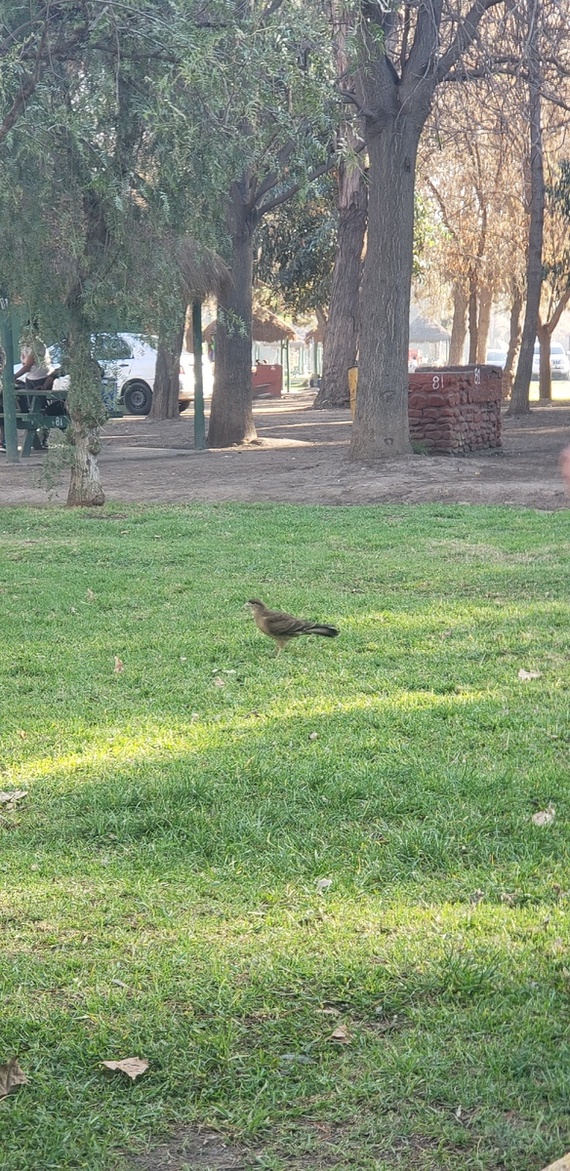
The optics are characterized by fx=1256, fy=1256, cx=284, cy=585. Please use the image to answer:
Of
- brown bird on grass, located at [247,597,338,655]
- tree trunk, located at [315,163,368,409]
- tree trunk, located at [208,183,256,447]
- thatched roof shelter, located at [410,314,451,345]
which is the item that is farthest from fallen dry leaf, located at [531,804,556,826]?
thatched roof shelter, located at [410,314,451,345]

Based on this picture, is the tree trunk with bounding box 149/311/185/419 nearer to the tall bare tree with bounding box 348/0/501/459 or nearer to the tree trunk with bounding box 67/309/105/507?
the tall bare tree with bounding box 348/0/501/459

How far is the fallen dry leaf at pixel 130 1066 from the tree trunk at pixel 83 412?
935 cm

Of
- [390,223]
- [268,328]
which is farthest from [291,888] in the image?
[268,328]

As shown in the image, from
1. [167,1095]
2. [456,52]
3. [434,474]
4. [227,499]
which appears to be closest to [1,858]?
[167,1095]

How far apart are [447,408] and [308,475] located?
2.80m

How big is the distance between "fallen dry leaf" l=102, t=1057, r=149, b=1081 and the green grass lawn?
2cm

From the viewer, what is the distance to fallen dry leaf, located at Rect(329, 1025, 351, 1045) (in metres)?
3.07

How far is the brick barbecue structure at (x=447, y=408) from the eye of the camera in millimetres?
18406

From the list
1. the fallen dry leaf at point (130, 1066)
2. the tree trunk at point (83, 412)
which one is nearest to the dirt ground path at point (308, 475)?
the tree trunk at point (83, 412)

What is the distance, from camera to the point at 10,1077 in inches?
116

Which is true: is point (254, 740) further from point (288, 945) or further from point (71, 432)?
point (71, 432)

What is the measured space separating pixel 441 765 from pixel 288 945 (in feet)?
5.21

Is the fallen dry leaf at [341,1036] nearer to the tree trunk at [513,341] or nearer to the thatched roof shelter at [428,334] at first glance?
the tree trunk at [513,341]

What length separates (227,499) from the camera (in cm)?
1488
